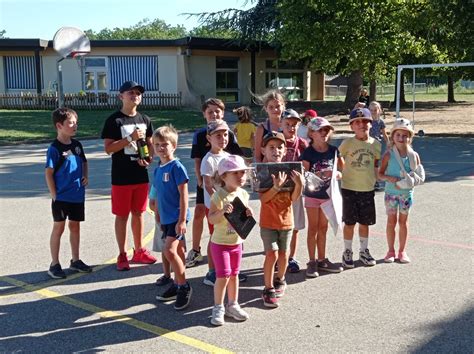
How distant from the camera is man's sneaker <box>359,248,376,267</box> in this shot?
5725mm

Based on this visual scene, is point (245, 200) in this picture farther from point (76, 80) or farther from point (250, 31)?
point (76, 80)

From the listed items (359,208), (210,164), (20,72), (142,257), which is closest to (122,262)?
(142,257)

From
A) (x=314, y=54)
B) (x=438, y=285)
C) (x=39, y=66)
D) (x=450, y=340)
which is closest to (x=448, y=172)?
(x=438, y=285)

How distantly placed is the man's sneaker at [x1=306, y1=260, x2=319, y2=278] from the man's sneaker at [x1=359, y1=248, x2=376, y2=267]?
1.93 ft

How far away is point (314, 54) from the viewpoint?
23578 millimetres

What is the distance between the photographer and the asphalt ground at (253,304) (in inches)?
159

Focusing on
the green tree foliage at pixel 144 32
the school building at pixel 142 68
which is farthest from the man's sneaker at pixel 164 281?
the green tree foliage at pixel 144 32

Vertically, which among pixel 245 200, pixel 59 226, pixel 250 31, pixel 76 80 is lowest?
pixel 59 226

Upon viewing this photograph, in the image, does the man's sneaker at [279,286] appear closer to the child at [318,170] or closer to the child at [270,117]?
the child at [318,170]

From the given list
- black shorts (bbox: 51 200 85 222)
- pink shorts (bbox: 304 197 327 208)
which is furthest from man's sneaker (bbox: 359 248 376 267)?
black shorts (bbox: 51 200 85 222)

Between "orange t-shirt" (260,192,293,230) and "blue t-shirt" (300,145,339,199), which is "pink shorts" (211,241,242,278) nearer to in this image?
"orange t-shirt" (260,192,293,230)

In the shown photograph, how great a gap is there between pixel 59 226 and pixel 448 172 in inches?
353

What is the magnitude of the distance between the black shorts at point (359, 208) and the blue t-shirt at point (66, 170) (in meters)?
2.79

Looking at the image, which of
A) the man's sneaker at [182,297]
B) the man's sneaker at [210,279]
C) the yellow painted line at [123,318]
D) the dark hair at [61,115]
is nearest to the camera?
the yellow painted line at [123,318]
